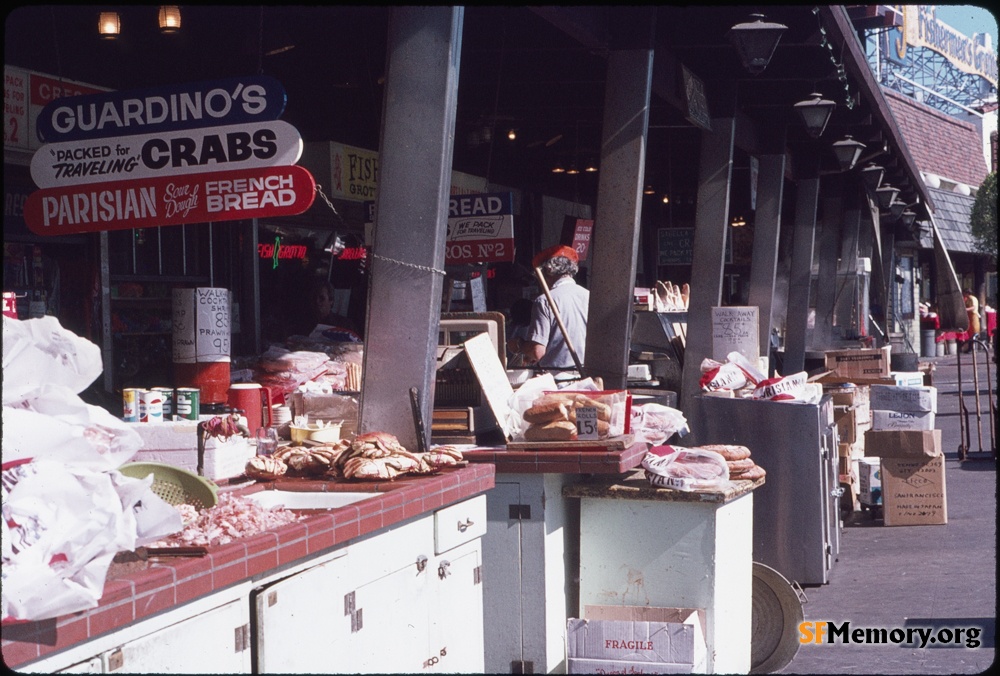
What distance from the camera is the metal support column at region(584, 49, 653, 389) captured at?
9562 millimetres

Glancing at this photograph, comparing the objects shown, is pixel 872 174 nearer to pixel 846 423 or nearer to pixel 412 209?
pixel 846 423

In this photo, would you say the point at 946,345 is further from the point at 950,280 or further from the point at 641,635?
the point at 641,635

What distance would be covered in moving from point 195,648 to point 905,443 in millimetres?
8516

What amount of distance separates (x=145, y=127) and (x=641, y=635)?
3398 mm

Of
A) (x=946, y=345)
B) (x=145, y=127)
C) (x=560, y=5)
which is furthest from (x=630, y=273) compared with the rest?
(x=946, y=345)

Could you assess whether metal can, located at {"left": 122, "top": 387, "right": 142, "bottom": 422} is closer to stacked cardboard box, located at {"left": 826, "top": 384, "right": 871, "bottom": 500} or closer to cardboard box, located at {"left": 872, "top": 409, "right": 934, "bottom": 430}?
stacked cardboard box, located at {"left": 826, "top": 384, "right": 871, "bottom": 500}

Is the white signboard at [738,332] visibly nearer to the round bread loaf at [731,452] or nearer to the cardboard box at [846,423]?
the cardboard box at [846,423]

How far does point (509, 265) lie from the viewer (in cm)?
1841

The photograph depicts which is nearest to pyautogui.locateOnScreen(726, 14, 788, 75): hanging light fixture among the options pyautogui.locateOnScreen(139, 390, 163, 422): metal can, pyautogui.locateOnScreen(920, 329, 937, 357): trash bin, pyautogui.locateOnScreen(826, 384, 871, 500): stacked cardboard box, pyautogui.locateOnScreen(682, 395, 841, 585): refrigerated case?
pyautogui.locateOnScreen(682, 395, 841, 585): refrigerated case

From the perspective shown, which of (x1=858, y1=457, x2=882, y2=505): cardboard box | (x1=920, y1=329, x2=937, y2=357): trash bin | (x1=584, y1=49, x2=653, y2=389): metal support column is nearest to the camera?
(x1=584, y1=49, x2=653, y2=389): metal support column

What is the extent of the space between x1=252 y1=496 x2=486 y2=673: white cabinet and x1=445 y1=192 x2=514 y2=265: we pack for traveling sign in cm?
682

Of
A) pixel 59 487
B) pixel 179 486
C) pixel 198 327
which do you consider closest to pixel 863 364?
pixel 198 327

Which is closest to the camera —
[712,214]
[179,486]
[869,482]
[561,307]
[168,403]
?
[179,486]

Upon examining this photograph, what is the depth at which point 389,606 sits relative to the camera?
4.26 metres
